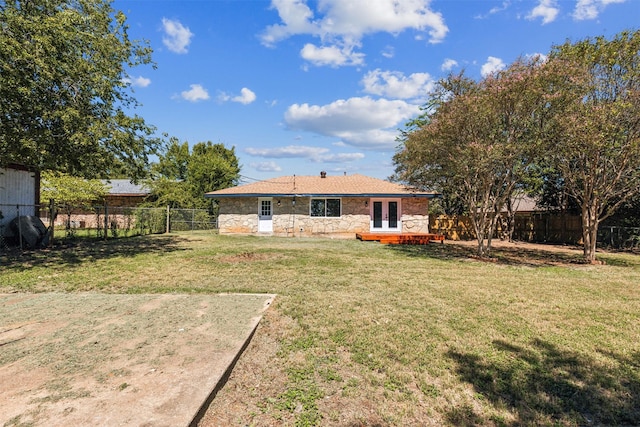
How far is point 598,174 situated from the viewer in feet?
35.1

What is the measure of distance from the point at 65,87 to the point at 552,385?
12.4 meters

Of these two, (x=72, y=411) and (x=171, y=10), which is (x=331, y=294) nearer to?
(x=72, y=411)

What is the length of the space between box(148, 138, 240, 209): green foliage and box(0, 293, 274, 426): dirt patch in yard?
20.0m

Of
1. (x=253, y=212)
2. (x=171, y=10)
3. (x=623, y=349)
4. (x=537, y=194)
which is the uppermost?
(x=171, y=10)

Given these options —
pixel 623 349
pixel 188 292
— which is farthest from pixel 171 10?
pixel 623 349

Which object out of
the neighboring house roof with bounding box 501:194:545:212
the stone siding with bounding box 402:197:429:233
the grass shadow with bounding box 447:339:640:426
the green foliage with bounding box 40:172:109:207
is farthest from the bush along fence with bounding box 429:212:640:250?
the green foliage with bounding box 40:172:109:207

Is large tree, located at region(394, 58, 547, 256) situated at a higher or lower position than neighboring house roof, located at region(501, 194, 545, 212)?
higher

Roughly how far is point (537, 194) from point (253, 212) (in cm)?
1605

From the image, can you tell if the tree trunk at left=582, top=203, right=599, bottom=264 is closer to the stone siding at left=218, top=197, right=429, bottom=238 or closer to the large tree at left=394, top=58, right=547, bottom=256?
the large tree at left=394, top=58, right=547, bottom=256

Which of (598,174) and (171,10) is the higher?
(171,10)

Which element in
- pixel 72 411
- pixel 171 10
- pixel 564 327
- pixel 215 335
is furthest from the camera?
pixel 171 10

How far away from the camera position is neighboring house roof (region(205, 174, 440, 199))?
57.8 ft

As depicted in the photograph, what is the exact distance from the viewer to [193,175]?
94.2ft

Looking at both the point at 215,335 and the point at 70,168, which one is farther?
the point at 70,168
